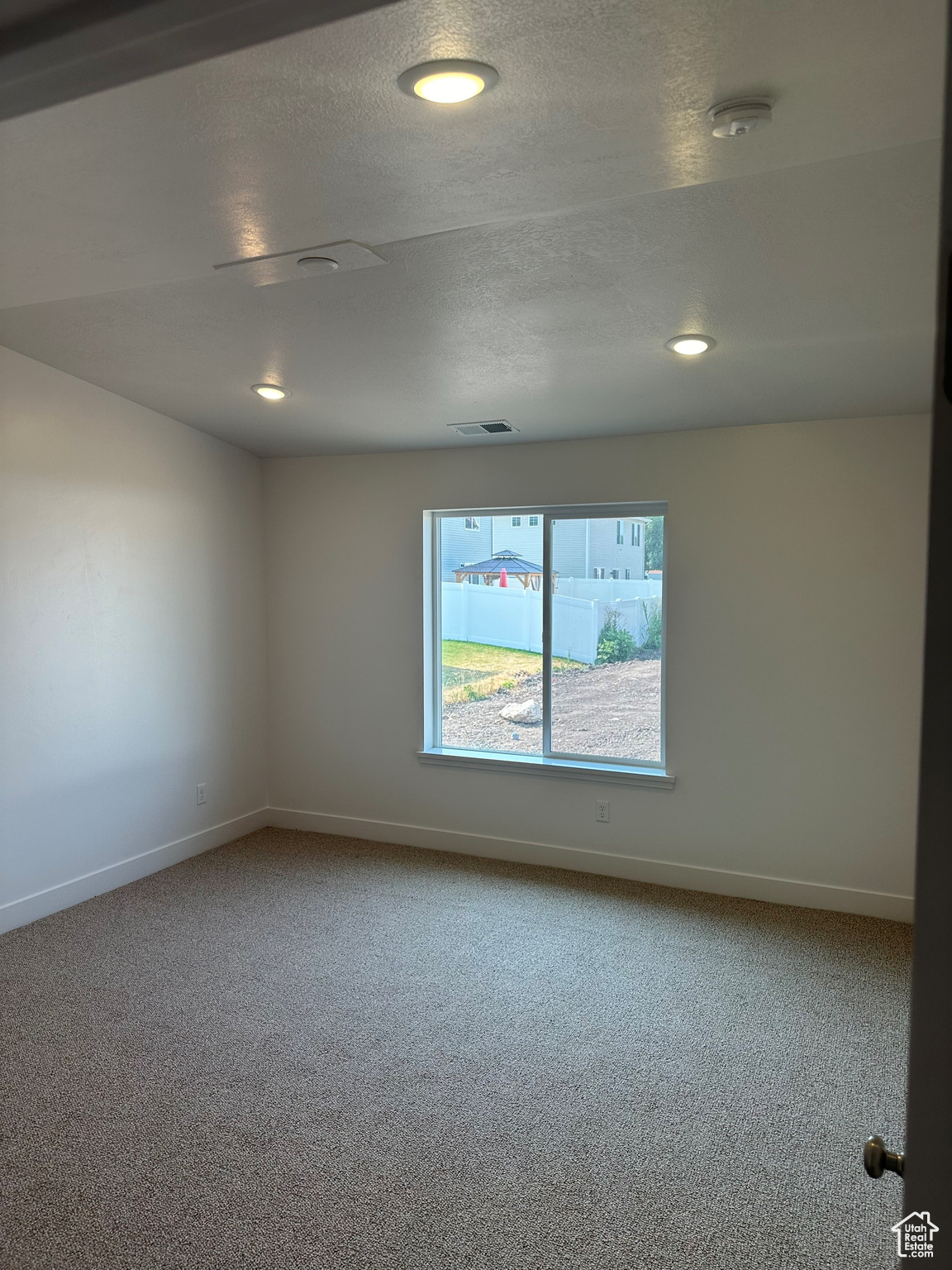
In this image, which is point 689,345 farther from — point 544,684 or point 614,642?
point 544,684

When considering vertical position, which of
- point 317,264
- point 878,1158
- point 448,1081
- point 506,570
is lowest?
point 448,1081

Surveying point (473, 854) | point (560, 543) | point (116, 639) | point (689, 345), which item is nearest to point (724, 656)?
point (560, 543)

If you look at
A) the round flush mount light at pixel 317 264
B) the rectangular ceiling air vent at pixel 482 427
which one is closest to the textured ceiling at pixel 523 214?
the round flush mount light at pixel 317 264

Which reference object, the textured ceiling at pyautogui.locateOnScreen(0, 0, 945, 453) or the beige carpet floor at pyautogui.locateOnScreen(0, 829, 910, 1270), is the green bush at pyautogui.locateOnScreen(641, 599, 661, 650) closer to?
the textured ceiling at pyautogui.locateOnScreen(0, 0, 945, 453)

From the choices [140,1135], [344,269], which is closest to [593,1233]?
[140,1135]

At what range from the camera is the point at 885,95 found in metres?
1.49

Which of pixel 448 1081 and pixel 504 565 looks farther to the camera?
pixel 504 565

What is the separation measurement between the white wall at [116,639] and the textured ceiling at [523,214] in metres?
0.44

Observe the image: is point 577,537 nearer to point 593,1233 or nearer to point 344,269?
point 344,269

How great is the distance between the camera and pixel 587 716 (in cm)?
460

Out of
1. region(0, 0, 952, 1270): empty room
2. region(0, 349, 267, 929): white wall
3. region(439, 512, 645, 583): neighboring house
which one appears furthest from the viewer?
region(439, 512, 645, 583): neighboring house

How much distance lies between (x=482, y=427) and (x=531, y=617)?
1.10 metres

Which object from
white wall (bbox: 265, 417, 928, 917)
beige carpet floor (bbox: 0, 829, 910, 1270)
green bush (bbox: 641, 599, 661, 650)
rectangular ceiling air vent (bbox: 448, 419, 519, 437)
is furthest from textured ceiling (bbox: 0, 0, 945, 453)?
beige carpet floor (bbox: 0, 829, 910, 1270)

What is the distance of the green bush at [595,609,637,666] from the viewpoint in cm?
445
